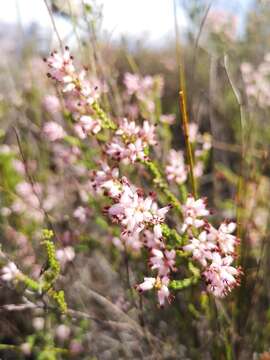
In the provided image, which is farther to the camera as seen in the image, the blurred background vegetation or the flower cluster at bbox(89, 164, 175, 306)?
the blurred background vegetation

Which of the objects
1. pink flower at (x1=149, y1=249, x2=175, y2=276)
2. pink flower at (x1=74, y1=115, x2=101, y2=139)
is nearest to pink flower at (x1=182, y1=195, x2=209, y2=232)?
pink flower at (x1=149, y1=249, x2=175, y2=276)

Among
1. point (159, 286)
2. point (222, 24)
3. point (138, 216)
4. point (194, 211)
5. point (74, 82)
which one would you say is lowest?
point (159, 286)

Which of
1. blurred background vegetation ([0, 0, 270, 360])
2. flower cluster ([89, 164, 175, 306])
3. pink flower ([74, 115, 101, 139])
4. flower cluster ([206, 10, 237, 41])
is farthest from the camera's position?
flower cluster ([206, 10, 237, 41])

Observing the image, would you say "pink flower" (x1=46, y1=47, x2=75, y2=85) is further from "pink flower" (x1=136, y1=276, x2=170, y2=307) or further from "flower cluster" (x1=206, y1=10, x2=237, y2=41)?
"flower cluster" (x1=206, y1=10, x2=237, y2=41)

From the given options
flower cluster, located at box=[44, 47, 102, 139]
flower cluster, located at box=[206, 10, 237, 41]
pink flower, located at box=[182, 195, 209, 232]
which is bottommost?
pink flower, located at box=[182, 195, 209, 232]

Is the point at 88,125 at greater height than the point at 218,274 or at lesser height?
greater

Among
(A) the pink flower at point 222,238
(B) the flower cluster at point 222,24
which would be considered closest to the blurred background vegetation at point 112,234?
(B) the flower cluster at point 222,24

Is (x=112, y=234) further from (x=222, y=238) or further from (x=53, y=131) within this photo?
(x=222, y=238)

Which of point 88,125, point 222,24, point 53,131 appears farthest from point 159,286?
point 222,24

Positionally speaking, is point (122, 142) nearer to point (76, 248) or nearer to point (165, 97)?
point (76, 248)
